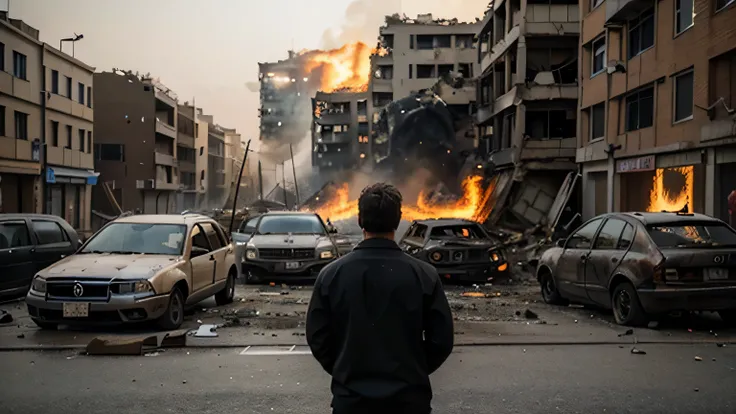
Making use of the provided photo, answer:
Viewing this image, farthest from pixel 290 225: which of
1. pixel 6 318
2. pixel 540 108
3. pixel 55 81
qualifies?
pixel 55 81

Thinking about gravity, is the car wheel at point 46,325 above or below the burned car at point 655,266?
below

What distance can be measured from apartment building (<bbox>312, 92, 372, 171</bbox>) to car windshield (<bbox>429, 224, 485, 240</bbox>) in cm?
6408

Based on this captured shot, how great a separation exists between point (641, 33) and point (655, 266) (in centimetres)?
1819

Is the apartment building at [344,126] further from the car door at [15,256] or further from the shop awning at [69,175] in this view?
the car door at [15,256]

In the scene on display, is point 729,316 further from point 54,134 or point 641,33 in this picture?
point 54,134

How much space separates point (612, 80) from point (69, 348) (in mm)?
24355

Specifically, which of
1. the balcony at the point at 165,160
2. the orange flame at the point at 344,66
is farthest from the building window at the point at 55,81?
the orange flame at the point at 344,66

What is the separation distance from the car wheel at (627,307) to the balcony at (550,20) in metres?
27.7

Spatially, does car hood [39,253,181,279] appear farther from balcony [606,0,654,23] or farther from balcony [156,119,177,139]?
balcony [156,119,177,139]

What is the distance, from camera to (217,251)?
39.2 ft

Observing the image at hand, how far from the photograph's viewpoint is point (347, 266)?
9.91ft

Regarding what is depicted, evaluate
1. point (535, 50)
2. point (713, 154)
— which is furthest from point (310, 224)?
point (535, 50)

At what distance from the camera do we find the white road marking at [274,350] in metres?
7.84

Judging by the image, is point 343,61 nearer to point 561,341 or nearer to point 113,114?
point 113,114
